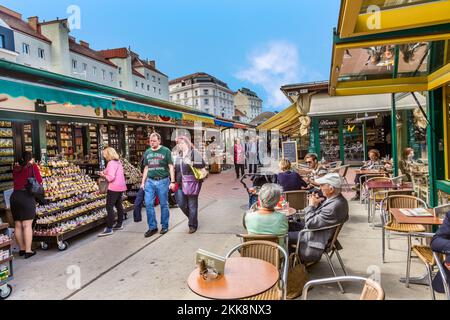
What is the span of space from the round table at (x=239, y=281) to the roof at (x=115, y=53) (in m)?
44.6

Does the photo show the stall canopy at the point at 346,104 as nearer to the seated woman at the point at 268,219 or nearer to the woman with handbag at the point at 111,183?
the woman with handbag at the point at 111,183

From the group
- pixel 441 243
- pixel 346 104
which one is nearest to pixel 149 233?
pixel 441 243

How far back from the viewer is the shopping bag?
3.13 metres

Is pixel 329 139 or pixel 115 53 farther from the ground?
pixel 115 53

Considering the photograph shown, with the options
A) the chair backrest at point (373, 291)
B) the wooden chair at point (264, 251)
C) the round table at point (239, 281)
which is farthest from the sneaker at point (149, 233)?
the chair backrest at point (373, 291)

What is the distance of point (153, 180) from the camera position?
18.5 ft

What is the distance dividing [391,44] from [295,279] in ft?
7.79

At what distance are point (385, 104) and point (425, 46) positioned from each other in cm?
713

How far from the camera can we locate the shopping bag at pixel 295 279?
3129mm

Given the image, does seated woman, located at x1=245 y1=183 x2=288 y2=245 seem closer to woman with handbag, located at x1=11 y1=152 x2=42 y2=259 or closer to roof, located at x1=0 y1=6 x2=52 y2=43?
woman with handbag, located at x1=11 y1=152 x2=42 y2=259

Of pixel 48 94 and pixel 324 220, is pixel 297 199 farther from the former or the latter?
pixel 48 94

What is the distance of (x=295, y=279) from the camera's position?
10.4ft
